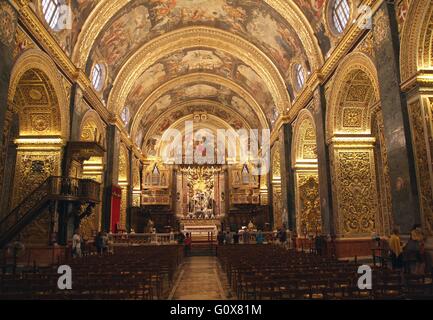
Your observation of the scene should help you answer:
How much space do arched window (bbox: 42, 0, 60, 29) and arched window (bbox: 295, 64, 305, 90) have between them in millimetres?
10616

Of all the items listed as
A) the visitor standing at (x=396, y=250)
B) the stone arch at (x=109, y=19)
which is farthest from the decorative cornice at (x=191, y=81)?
the visitor standing at (x=396, y=250)

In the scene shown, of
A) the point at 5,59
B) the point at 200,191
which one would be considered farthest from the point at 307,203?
the point at 5,59

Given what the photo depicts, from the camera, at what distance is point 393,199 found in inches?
331

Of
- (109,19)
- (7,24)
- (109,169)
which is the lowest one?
(109,169)

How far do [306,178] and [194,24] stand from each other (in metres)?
10.2

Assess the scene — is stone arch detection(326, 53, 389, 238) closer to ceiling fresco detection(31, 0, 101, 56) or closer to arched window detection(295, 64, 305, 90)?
arched window detection(295, 64, 305, 90)

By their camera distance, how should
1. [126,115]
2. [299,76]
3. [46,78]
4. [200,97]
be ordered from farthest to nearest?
[200,97], [126,115], [299,76], [46,78]

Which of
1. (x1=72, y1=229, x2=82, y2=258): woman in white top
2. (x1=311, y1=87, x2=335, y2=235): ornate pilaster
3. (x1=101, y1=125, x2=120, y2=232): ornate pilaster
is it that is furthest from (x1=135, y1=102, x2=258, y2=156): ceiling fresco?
(x1=72, y1=229, x2=82, y2=258): woman in white top

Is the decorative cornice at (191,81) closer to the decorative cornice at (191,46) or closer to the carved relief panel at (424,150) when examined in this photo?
the decorative cornice at (191,46)

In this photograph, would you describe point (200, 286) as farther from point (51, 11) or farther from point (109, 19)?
point (109, 19)

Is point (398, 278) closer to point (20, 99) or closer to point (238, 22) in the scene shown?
point (20, 99)

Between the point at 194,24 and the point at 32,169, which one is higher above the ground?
the point at 194,24

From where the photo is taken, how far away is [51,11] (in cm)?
1129

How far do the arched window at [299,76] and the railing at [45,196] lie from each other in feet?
36.1
